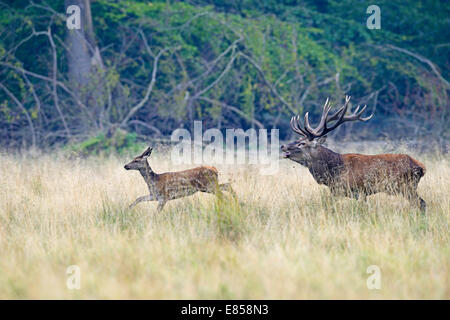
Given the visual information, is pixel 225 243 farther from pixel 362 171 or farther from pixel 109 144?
pixel 109 144

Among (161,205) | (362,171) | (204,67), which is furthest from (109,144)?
(362,171)

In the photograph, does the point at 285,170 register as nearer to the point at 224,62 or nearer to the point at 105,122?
the point at 105,122

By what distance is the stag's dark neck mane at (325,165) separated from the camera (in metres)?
6.95

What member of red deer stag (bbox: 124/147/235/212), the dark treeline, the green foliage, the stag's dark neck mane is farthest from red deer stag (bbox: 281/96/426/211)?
the dark treeline

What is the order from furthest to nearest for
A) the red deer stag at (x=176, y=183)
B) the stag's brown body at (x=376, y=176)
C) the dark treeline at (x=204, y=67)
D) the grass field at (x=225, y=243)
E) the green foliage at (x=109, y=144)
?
the dark treeline at (x=204, y=67) → the green foliage at (x=109, y=144) → the red deer stag at (x=176, y=183) → the stag's brown body at (x=376, y=176) → the grass field at (x=225, y=243)

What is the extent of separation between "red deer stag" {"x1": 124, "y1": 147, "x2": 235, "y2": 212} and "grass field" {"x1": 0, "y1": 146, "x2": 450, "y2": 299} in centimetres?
14

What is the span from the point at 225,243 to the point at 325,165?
2229 mm

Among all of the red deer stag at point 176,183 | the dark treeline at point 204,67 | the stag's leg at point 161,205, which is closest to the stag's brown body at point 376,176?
the red deer stag at point 176,183

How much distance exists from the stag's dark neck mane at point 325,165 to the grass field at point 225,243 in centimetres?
21

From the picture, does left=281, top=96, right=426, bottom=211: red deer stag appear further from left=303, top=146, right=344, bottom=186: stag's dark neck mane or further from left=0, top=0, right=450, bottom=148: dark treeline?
left=0, top=0, right=450, bottom=148: dark treeline

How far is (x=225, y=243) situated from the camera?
534cm

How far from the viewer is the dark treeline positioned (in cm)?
1370

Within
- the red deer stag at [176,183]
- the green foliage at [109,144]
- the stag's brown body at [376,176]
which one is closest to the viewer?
the stag's brown body at [376,176]

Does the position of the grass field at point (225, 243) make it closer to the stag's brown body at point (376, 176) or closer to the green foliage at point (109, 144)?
the stag's brown body at point (376, 176)
